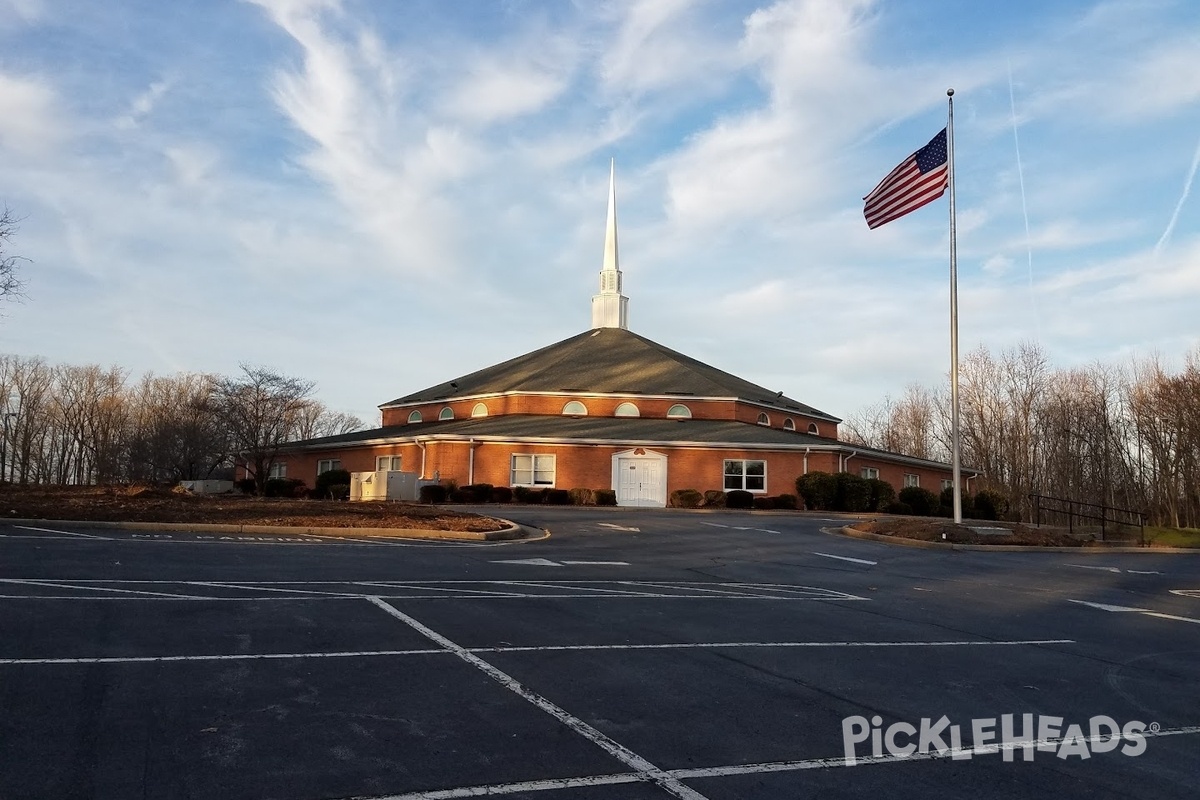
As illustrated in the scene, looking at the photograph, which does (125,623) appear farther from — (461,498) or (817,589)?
(461,498)

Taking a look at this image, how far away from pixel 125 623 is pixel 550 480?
1144 inches

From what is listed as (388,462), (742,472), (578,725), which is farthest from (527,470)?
(578,725)

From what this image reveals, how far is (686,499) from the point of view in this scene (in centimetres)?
3516

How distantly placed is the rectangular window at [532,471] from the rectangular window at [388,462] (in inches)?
239

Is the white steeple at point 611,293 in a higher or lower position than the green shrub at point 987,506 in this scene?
higher

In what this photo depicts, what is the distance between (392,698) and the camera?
566 cm

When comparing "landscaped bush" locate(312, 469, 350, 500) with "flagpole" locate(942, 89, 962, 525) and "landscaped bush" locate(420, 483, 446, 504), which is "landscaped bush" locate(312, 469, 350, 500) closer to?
"landscaped bush" locate(420, 483, 446, 504)

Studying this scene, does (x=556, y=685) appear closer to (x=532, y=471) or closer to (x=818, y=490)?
(x=818, y=490)

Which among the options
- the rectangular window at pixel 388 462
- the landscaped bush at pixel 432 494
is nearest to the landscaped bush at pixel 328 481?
the rectangular window at pixel 388 462

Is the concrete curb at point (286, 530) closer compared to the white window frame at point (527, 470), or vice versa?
the concrete curb at point (286, 530)

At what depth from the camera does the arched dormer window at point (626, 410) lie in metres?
41.2

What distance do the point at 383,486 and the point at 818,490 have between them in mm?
16383

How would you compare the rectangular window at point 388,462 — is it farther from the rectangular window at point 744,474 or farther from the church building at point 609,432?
the rectangular window at point 744,474

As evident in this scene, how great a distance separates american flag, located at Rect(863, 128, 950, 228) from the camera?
23.3 metres
